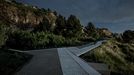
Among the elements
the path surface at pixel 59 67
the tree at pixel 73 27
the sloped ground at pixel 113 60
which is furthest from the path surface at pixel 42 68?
the tree at pixel 73 27

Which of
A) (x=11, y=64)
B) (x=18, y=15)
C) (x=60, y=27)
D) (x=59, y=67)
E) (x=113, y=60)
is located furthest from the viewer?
(x=18, y=15)

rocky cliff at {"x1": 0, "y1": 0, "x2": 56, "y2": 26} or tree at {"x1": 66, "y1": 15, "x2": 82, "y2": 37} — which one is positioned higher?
rocky cliff at {"x1": 0, "y1": 0, "x2": 56, "y2": 26}

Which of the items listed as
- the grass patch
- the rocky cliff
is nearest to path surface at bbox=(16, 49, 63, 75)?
the grass patch

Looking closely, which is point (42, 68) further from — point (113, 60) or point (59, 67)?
point (113, 60)

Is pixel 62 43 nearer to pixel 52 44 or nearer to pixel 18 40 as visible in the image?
pixel 52 44

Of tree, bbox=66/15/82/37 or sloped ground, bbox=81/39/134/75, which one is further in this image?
tree, bbox=66/15/82/37

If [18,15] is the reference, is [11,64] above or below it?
below

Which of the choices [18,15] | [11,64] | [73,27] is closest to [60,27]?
[73,27]

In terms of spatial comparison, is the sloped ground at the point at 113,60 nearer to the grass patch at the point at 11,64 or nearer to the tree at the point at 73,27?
the grass patch at the point at 11,64

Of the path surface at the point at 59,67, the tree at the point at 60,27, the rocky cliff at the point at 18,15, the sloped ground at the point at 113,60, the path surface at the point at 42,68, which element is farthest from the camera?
the tree at the point at 60,27

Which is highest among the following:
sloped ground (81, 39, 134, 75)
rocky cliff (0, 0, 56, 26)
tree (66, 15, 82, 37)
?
rocky cliff (0, 0, 56, 26)

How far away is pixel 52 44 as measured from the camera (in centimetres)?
3647

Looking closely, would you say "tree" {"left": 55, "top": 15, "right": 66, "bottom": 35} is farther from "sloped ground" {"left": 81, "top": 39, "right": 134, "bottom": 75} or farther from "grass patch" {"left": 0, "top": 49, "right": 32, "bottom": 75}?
"grass patch" {"left": 0, "top": 49, "right": 32, "bottom": 75}

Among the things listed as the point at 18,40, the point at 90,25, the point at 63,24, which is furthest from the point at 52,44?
the point at 90,25
